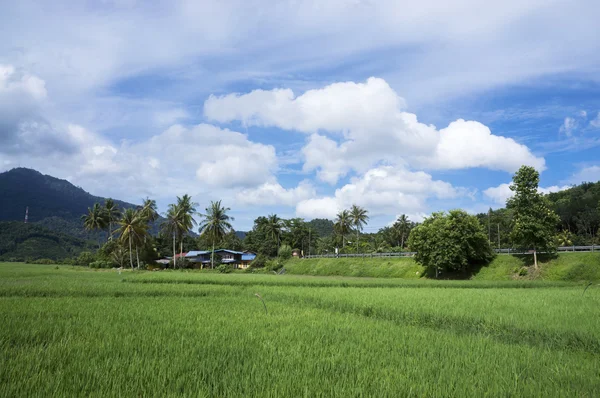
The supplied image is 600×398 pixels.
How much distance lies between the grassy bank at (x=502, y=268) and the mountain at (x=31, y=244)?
7449cm

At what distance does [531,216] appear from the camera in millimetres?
36625

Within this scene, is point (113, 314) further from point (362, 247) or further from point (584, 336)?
point (362, 247)

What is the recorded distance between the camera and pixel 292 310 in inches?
493

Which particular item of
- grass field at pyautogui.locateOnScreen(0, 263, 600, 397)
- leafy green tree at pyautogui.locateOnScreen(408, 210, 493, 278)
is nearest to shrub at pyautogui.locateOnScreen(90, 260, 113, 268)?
→ leafy green tree at pyautogui.locateOnScreen(408, 210, 493, 278)

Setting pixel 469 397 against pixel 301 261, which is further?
pixel 301 261

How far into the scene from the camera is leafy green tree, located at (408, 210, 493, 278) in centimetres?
3984

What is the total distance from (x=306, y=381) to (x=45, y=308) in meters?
10.2

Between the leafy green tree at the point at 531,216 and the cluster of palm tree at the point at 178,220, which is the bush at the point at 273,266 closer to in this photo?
the cluster of palm tree at the point at 178,220

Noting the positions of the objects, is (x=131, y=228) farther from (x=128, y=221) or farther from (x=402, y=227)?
(x=402, y=227)

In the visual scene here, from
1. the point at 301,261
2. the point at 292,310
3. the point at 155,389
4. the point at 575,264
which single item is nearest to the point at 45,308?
the point at 292,310

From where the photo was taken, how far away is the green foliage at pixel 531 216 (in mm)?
35906

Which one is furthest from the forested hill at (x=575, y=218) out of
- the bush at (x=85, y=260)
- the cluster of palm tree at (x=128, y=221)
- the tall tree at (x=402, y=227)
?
the bush at (x=85, y=260)

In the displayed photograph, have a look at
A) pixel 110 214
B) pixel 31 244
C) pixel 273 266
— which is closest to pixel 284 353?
pixel 273 266

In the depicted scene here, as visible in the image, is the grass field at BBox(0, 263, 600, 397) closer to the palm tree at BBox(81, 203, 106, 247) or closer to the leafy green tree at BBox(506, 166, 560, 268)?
the leafy green tree at BBox(506, 166, 560, 268)
